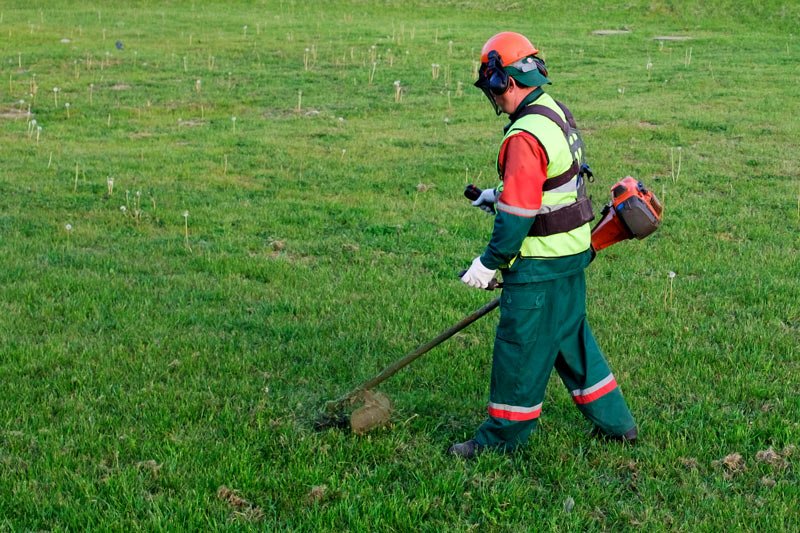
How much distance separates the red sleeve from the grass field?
4.56ft

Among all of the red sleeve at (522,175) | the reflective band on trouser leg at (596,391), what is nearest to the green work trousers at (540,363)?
the reflective band on trouser leg at (596,391)

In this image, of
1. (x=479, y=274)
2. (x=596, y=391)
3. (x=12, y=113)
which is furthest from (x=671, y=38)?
(x=479, y=274)

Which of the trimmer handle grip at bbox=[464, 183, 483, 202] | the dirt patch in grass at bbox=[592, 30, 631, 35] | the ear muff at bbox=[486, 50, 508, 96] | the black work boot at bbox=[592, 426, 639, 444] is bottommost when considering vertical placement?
the black work boot at bbox=[592, 426, 639, 444]

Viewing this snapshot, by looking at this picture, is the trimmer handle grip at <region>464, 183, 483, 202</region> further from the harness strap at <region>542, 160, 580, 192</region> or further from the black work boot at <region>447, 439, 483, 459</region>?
the black work boot at <region>447, 439, 483, 459</region>

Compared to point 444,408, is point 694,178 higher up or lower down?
higher up

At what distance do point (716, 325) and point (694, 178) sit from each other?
5129mm

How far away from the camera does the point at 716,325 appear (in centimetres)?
662

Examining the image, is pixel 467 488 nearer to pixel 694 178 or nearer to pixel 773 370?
pixel 773 370

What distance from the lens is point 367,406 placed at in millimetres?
5016

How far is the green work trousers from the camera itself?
4531 mm

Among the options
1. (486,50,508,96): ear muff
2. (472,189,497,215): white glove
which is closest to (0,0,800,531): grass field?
(472,189,497,215): white glove

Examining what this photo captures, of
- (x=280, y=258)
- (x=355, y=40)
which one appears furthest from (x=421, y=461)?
(x=355, y=40)

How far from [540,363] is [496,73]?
4.92 ft

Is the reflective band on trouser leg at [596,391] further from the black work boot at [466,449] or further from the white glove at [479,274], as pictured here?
the white glove at [479,274]
